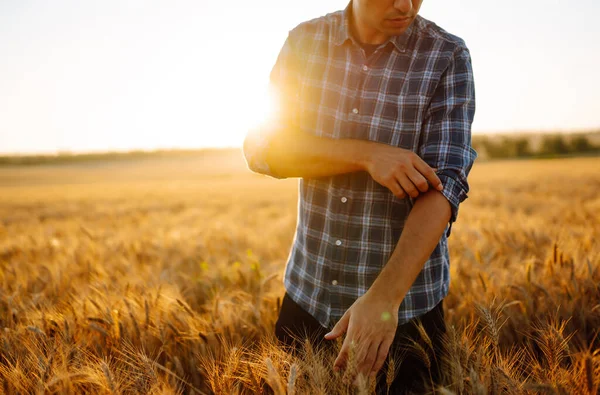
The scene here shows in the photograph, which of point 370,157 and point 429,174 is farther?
point 370,157

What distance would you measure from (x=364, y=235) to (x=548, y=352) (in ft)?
2.08

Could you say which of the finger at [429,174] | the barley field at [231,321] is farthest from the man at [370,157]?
the barley field at [231,321]

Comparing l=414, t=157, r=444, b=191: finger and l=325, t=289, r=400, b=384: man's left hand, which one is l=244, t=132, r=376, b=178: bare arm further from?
l=325, t=289, r=400, b=384: man's left hand

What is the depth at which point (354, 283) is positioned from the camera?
4.58 feet

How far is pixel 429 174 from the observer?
40.3 inches

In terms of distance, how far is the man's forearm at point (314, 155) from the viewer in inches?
46.1

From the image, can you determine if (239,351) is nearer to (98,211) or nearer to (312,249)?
(312,249)

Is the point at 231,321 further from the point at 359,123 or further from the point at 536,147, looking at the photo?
the point at 536,147

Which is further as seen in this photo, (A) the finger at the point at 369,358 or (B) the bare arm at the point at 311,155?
(B) the bare arm at the point at 311,155

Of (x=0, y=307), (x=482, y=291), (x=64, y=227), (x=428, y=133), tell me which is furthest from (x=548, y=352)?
(x=64, y=227)

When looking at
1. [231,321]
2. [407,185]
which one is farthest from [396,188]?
[231,321]

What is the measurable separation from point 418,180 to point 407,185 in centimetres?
3

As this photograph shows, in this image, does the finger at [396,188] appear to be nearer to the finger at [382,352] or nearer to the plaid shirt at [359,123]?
the plaid shirt at [359,123]

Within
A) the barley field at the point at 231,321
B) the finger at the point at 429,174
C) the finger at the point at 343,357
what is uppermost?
the finger at the point at 429,174
